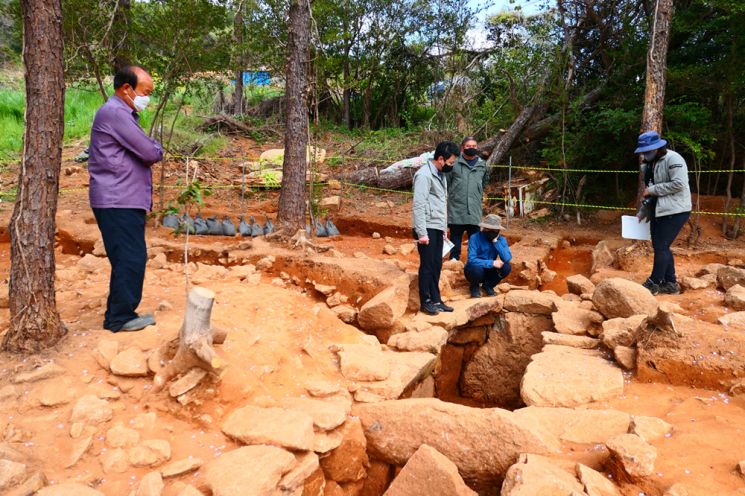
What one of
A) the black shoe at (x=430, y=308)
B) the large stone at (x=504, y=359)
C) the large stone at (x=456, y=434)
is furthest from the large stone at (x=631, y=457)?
the large stone at (x=504, y=359)

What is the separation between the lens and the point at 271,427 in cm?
265

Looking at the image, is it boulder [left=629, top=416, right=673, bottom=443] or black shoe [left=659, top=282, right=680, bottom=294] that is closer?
boulder [left=629, top=416, right=673, bottom=443]

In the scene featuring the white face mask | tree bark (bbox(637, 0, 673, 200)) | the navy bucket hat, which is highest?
tree bark (bbox(637, 0, 673, 200))

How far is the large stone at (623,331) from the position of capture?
3741mm

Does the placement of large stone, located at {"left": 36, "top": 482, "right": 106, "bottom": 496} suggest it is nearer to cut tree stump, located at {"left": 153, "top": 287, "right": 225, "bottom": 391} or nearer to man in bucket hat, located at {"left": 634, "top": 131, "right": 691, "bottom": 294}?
cut tree stump, located at {"left": 153, "top": 287, "right": 225, "bottom": 391}

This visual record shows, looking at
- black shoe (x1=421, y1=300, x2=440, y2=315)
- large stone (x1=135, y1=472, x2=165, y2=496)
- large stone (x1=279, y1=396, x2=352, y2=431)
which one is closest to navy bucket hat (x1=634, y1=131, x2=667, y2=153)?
black shoe (x1=421, y1=300, x2=440, y2=315)

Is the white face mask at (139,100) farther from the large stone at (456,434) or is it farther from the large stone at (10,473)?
the large stone at (456,434)

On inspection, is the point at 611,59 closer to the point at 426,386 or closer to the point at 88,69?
the point at 426,386

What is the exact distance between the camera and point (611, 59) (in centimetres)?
950

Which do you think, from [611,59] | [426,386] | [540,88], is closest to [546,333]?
[426,386]

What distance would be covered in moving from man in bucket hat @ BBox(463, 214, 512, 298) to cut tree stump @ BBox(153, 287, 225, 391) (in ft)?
10.1

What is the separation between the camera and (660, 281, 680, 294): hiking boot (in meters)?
4.94

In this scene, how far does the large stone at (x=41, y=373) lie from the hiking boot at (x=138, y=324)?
47cm

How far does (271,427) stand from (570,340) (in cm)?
269
